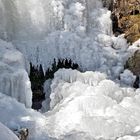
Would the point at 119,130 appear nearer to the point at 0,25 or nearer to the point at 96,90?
the point at 96,90

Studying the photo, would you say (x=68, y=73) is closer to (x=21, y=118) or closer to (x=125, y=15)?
(x=21, y=118)

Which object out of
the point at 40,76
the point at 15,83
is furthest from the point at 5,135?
the point at 40,76

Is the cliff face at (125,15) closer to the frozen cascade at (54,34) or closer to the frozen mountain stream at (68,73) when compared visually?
the frozen mountain stream at (68,73)

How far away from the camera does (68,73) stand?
51.0 feet

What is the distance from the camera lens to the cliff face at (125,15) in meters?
20.0

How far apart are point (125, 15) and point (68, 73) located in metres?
6.42

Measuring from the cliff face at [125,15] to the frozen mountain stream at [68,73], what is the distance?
0.70 m

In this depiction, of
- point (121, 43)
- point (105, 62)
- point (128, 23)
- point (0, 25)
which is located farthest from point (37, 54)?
point (128, 23)

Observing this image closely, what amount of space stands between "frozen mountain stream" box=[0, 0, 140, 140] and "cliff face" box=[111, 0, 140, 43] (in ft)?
2.29

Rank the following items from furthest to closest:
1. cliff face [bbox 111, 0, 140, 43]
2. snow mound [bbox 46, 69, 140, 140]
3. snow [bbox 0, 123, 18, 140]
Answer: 1. cliff face [bbox 111, 0, 140, 43]
2. snow mound [bbox 46, 69, 140, 140]
3. snow [bbox 0, 123, 18, 140]

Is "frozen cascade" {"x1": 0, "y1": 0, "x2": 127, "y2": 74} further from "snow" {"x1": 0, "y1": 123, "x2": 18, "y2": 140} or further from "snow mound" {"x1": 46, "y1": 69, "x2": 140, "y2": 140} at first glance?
"snow" {"x1": 0, "y1": 123, "x2": 18, "y2": 140}

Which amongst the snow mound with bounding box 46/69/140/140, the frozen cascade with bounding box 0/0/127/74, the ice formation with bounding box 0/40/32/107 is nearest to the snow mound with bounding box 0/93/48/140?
the snow mound with bounding box 46/69/140/140

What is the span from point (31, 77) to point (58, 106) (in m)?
3.52

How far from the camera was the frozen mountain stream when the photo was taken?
12.4 m
